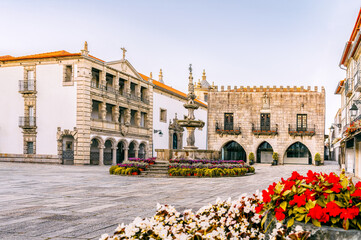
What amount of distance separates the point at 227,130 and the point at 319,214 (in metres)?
39.4

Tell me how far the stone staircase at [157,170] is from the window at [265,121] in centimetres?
2436

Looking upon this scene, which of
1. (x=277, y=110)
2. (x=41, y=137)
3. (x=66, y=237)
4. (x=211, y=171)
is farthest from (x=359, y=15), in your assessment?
(x=41, y=137)

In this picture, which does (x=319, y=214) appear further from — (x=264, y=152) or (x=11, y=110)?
(x=264, y=152)

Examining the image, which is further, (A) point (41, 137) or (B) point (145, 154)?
(B) point (145, 154)

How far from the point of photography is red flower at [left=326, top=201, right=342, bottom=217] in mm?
3160

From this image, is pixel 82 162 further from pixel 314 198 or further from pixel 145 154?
pixel 314 198

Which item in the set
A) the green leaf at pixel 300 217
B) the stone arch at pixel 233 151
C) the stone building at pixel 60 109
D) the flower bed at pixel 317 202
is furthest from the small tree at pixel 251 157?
the green leaf at pixel 300 217

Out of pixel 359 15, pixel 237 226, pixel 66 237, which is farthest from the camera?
pixel 359 15

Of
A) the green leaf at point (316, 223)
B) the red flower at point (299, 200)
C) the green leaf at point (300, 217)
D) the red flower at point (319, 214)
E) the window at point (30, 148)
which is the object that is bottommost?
the window at point (30, 148)

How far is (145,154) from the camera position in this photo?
1636 inches

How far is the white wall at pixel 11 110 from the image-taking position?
32.7 m

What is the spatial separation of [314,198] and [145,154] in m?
38.6

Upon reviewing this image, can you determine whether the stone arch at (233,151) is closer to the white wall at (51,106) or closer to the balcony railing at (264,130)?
the balcony railing at (264,130)

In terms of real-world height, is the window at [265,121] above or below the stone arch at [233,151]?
above
